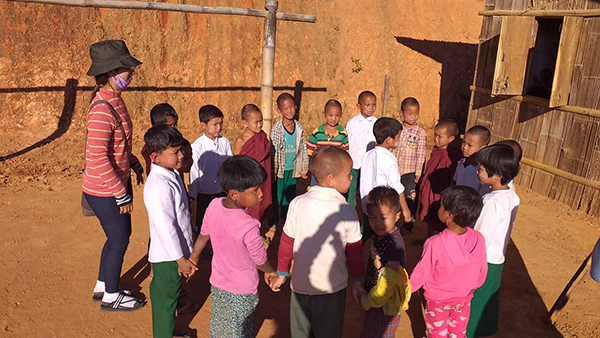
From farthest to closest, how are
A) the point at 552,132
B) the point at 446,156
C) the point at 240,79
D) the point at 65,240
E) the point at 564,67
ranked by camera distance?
the point at 240,79 < the point at 552,132 < the point at 564,67 < the point at 65,240 < the point at 446,156

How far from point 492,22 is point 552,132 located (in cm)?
251

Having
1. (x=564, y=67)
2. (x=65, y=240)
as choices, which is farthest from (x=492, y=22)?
(x=65, y=240)

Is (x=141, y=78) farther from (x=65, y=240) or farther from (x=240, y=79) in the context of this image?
(x=65, y=240)

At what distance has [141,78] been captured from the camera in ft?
→ 34.8

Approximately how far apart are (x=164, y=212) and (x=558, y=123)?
710 centimetres

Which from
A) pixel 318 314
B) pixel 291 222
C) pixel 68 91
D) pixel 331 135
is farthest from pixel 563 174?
pixel 68 91

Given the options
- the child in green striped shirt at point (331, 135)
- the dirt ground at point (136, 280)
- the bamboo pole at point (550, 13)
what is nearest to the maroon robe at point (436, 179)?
the dirt ground at point (136, 280)

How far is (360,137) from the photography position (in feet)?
19.2

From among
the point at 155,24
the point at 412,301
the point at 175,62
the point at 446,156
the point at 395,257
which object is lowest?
the point at 412,301

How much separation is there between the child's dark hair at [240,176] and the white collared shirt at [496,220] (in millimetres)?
1653

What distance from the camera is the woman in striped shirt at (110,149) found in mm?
3451

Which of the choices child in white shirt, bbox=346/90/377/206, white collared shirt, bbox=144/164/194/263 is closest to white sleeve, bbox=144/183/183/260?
white collared shirt, bbox=144/164/194/263

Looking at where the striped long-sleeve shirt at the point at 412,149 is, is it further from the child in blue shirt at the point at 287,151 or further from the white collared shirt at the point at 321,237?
the white collared shirt at the point at 321,237

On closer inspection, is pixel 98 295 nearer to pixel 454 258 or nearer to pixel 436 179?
pixel 454 258
